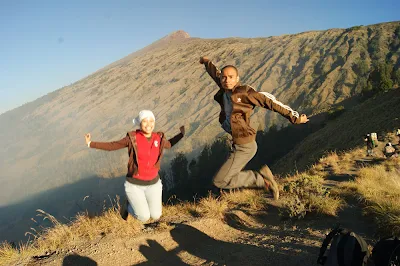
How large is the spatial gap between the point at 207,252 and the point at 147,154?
1.70m

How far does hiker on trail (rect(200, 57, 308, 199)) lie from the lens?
427 cm

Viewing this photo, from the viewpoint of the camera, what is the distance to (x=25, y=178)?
551 ft

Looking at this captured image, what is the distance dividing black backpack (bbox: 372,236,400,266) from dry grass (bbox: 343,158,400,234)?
4.13ft

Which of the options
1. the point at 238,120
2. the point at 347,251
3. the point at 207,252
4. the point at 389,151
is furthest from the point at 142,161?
the point at 389,151

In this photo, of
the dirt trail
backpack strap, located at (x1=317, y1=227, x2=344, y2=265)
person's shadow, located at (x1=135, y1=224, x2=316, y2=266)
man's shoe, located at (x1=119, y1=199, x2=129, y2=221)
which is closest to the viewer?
backpack strap, located at (x1=317, y1=227, x2=344, y2=265)

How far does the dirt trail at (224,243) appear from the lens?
4.06m

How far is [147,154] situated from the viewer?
4629 mm

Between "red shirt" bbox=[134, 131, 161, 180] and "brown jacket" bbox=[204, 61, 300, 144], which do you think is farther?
"red shirt" bbox=[134, 131, 161, 180]

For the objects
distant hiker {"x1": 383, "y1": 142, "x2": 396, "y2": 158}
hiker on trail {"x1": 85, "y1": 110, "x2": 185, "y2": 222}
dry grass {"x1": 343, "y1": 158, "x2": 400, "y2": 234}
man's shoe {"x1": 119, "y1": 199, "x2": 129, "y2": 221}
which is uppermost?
hiker on trail {"x1": 85, "y1": 110, "x2": 185, "y2": 222}

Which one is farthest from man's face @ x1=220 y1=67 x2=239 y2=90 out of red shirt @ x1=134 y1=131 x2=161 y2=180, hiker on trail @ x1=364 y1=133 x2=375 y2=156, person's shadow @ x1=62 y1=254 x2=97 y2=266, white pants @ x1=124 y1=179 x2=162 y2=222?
hiker on trail @ x1=364 y1=133 x2=375 y2=156

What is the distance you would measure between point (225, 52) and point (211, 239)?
6543 inches

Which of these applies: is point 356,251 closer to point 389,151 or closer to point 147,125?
point 147,125

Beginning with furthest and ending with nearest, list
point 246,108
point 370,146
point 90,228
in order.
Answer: point 370,146 < point 90,228 < point 246,108

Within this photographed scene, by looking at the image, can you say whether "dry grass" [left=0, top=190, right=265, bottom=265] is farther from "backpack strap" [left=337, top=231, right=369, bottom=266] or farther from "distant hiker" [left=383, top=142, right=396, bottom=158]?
"distant hiker" [left=383, top=142, right=396, bottom=158]
